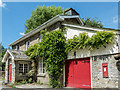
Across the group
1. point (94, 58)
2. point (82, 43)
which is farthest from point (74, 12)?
point (94, 58)

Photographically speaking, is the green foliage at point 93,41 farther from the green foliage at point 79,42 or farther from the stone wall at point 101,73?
the stone wall at point 101,73

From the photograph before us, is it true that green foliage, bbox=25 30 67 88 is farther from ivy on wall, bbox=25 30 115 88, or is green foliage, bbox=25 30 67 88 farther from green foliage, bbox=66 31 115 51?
green foliage, bbox=66 31 115 51

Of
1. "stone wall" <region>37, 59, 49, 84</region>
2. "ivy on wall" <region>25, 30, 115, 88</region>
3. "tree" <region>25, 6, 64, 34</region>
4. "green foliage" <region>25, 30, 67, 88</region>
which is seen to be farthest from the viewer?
"tree" <region>25, 6, 64, 34</region>

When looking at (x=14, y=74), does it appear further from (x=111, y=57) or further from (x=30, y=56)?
(x=111, y=57)

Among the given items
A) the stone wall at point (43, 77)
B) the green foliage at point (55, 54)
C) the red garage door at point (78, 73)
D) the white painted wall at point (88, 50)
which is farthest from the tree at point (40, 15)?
the red garage door at point (78, 73)

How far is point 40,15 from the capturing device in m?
29.2

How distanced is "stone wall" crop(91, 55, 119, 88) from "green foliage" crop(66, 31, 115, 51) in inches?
32.5

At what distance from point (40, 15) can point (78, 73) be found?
72.3 feet

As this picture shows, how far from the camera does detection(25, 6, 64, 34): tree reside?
2848 cm

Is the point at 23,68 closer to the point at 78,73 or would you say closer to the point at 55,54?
the point at 55,54

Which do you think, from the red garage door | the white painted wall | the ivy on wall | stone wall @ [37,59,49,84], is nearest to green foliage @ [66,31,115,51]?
the ivy on wall

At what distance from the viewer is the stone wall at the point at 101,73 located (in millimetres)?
7324

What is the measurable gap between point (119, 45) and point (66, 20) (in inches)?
241

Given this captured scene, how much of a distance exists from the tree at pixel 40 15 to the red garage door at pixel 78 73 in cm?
1939
